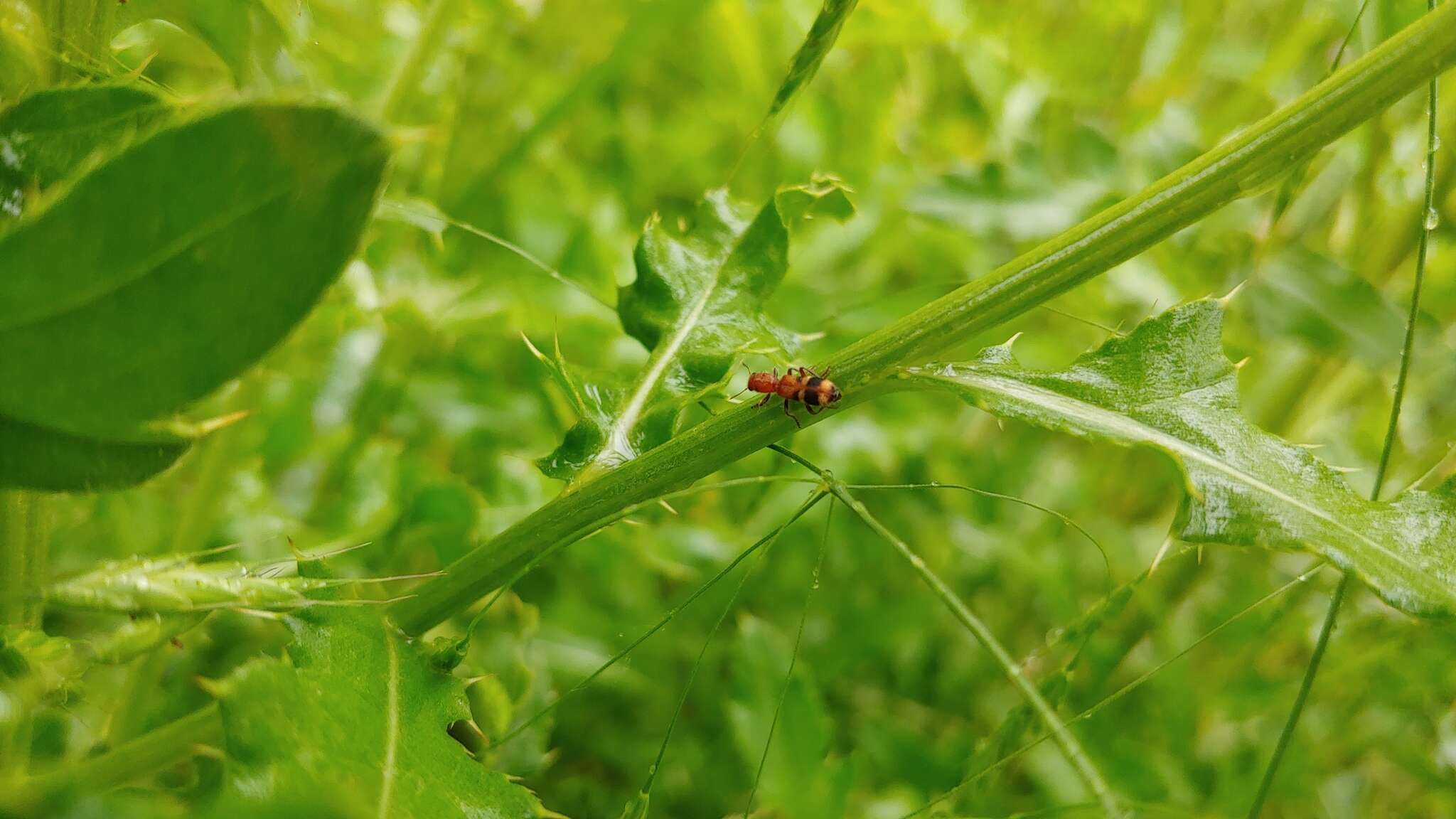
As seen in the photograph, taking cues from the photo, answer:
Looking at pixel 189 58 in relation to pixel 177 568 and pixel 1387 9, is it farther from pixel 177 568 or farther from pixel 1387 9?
pixel 1387 9

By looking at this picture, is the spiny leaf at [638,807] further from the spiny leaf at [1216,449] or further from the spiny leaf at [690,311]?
the spiny leaf at [1216,449]

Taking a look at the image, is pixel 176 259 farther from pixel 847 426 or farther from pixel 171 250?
pixel 847 426

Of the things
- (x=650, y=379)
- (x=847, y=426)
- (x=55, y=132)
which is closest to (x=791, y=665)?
(x=650, y=379)

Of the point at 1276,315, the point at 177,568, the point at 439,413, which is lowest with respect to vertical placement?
the point at 177,568

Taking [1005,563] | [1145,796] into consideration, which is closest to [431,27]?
[1005,563]

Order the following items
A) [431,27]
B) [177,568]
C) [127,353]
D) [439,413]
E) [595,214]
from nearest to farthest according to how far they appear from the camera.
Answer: [127,353] < [177,568] < [431,27] < [439,413] < [595,214]

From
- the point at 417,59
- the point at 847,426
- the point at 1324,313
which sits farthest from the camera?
the point at 847,426

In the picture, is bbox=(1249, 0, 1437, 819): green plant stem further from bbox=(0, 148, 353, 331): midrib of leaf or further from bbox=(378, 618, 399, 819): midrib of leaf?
bbox=(0, 148, 353, 331): midrib of leaf

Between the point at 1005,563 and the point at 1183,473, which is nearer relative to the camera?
the point at 1183,473
